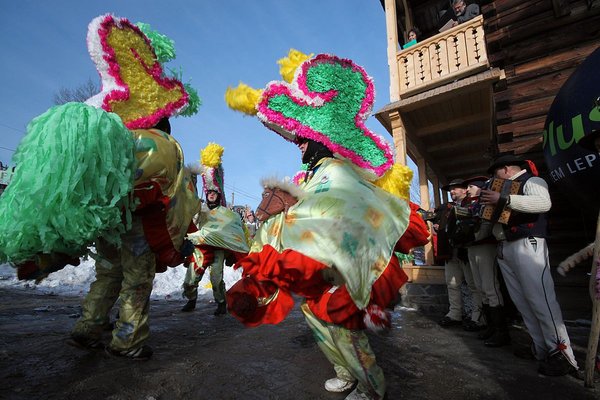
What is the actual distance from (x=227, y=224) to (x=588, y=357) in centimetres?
424

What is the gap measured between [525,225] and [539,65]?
11.7 ft

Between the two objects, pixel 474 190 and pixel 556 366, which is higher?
pixel 474 190

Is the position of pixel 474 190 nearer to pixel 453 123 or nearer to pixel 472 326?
pixel 472 326

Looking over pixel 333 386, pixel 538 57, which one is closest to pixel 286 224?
pixel 333 386

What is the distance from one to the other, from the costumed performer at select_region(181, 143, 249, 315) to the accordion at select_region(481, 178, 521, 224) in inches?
131

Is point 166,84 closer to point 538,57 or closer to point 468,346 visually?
point 468,346

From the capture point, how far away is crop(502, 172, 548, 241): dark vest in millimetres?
2715

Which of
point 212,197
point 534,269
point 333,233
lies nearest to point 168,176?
point 333,233

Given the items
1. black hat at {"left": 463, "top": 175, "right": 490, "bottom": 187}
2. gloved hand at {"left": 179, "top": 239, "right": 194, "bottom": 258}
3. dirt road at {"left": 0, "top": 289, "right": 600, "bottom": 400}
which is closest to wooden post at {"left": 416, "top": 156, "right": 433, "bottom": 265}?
black hat at {"left": 463, "top": 175, "right": 490, "bottom": 187}

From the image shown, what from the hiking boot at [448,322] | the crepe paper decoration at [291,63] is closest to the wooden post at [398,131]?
the hiking boot at [448,322]

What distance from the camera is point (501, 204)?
2781mm

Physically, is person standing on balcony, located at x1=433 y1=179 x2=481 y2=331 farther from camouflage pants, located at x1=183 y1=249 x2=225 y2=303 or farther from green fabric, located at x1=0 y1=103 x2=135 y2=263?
green fabric, located at x1=0 y1=103 x2=135 y2=263

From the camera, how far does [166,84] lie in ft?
9.30

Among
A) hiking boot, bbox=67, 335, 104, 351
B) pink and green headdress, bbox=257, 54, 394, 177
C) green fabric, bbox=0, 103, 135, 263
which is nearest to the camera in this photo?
green fabric, bbox=0, 103, 135, 263
